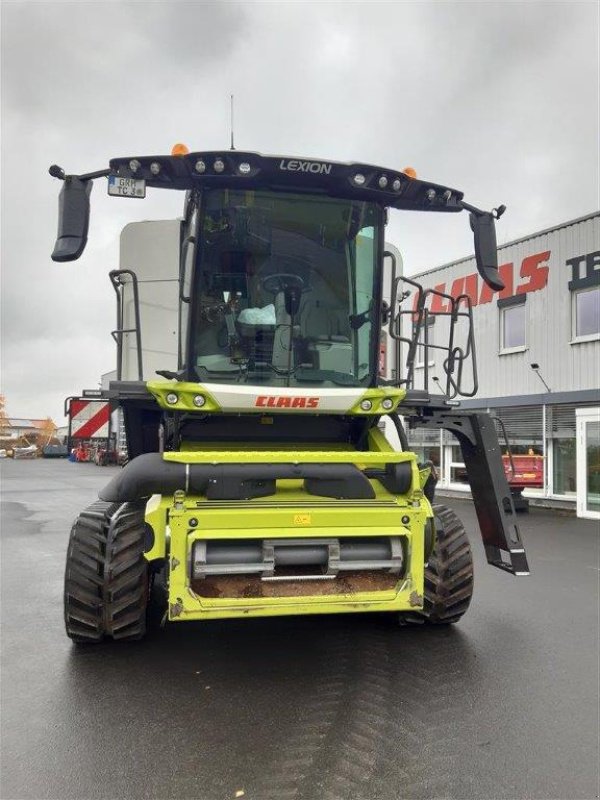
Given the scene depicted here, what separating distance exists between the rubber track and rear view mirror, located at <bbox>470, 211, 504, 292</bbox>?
1836mm

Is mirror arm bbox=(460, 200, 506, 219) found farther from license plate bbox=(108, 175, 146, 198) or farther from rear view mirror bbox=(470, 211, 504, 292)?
license plate bbox=(108, 175, 146, 198)

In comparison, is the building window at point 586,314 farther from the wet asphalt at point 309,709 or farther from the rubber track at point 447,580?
the rubber track at point 447,580

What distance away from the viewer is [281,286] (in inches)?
168

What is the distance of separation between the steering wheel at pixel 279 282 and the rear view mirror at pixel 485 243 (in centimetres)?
131

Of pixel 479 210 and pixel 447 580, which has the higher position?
pixel 479 210

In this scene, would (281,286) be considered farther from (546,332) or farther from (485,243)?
(546,332)

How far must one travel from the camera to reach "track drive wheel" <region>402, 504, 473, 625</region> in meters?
4.53

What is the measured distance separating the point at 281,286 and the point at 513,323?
12087mm

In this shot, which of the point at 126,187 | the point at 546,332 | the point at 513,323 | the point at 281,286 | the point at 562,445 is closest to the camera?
the point at 126,187

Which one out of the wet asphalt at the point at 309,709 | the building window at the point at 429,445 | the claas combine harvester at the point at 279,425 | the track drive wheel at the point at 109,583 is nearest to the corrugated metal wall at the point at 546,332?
the building window at the point at 429,445

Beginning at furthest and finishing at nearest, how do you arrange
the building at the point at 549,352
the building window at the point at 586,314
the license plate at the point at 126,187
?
1. the building window at the point at 586,314
2. the building at the point at 549,352
3. the license plate at the point at 126,187

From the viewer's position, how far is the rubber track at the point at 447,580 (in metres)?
4.53

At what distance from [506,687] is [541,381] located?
36.7 feet

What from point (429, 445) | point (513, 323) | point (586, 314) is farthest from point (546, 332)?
point (429, 445)
